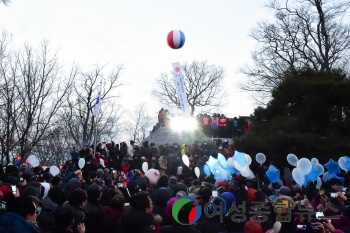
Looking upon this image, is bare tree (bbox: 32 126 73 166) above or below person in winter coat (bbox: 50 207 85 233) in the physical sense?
above

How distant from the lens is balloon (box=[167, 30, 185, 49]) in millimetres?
16469

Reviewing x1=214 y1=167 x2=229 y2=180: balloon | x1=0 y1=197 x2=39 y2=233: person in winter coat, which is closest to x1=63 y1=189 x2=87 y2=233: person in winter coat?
x1=0 y1=197 x2=39 y2=233: person in winter coat

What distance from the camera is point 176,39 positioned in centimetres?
1647

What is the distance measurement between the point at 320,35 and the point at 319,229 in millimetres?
24749

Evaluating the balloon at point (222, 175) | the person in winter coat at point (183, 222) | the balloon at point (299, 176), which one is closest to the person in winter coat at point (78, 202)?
the person in winter coat at point (183, 222)

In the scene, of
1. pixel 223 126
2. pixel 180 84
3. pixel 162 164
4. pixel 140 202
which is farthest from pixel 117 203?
pixel 223 126

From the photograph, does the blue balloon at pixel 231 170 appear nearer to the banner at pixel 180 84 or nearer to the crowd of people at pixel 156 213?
the crowd of people at pixel 156 213

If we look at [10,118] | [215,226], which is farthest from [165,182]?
[10,118]

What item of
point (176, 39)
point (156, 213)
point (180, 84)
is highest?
point (176, 39)

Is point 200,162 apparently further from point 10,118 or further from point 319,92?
point 10,118

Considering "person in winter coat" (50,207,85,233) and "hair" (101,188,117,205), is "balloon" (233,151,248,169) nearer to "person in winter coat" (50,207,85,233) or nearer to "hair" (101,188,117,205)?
"hair" (101,188,117,205)

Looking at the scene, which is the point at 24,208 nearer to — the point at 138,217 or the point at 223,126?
the point at 138,217

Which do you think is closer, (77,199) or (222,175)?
(77,199)

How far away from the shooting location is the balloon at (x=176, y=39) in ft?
54.0
